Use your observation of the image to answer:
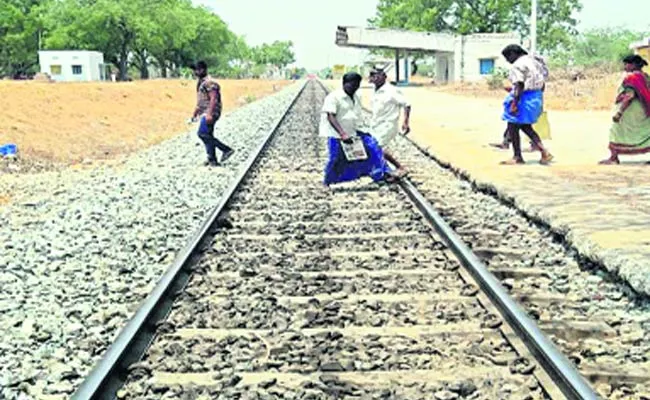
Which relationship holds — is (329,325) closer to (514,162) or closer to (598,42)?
(514,162)

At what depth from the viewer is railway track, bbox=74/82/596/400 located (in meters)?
3.96

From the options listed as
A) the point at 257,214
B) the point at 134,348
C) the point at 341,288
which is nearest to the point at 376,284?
the point at 341,288

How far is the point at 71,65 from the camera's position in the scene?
71688 mm

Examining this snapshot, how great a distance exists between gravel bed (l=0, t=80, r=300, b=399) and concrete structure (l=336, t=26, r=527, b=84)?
45054mm

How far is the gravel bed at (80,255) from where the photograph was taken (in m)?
4.54

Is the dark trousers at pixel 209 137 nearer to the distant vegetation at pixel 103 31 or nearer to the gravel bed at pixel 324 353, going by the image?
the gravel bed at pixel 324 353

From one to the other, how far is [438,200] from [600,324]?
467 centimetres

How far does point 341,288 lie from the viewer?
561cm

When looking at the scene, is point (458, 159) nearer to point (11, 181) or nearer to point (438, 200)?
point (438, 200)

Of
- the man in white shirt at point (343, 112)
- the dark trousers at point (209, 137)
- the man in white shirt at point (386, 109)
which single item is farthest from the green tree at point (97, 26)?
the man in white shirt at point (343, 112)

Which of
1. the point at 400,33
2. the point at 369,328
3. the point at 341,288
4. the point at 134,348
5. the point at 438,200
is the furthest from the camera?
the point at 400,33

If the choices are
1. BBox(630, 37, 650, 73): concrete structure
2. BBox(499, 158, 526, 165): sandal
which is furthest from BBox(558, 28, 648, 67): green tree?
BBox(499, 158, 526, 165): sandal

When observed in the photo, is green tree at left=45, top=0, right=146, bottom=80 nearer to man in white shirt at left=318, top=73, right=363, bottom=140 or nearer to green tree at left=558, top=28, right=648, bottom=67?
green tree at left=558, top=28, right=648, bottom=67

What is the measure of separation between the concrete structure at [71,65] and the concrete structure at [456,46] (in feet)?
90.5
